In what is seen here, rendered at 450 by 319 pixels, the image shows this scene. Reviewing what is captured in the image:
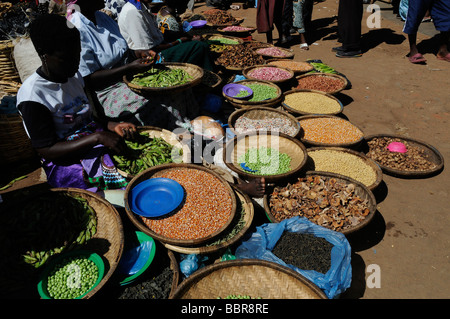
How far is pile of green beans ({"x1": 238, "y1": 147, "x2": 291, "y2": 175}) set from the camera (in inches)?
133

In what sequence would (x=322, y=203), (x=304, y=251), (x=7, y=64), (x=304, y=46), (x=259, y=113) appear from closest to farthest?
(x=304, y=251) → (x=322, y=203) → (x=7, y=64) → (x=259, y=113) → (x=304, y=46)

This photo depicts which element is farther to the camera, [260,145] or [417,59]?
[417,59]

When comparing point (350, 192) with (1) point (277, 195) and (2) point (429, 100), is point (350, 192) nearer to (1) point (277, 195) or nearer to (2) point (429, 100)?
(1) point (277, 195)

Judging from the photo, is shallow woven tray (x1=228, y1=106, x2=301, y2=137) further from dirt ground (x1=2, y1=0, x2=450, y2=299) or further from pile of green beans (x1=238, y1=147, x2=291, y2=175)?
dirt ground (x1=2, y1=0, x2=450, y2=299)

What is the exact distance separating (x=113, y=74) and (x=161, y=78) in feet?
1.89

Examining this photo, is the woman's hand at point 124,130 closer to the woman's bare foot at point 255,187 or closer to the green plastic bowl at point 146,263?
the green plastic bowl at point 146,263

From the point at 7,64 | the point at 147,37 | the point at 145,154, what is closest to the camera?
the point at 145,154

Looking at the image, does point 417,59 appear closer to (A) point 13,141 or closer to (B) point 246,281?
(B) point 246,281

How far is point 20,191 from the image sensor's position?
3.49 metres

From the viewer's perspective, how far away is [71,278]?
2.16m

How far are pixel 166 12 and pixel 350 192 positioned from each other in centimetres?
447

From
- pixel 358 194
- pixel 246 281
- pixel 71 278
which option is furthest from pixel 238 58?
pixel 71 278

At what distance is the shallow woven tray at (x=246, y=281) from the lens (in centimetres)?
222
